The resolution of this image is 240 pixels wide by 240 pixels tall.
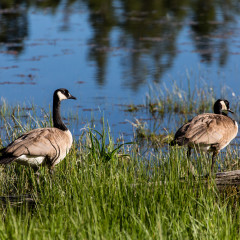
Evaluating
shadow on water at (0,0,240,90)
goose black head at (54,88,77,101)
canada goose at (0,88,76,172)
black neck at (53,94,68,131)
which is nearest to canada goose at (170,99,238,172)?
canada goose at (0,88,76,172)

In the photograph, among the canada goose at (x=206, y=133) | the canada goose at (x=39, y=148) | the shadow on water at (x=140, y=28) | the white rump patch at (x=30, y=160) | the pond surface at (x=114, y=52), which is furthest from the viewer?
the shadow on water at (x=140, y=28)

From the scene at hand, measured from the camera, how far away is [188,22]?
26.2m

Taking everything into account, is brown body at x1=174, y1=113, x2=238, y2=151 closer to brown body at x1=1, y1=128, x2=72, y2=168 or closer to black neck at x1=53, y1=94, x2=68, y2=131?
brown body at x1=1, y1=128, x2=72, y2=168

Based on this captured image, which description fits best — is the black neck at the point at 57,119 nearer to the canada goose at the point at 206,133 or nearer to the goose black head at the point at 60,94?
the goose black head at the point at 60,94

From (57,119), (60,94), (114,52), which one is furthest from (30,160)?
(114,52)

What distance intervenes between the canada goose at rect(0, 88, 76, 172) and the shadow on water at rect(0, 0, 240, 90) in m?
8.04

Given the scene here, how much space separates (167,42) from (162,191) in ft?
53.5

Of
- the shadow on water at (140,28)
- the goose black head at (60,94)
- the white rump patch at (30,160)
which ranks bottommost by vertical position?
the shadow on water at (140,28)

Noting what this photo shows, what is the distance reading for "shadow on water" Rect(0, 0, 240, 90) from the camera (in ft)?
61.7

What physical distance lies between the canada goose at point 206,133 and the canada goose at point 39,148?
1.55 metres

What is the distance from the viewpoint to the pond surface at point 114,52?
47.6ft

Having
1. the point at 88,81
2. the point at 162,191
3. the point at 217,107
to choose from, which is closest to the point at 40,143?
the point at 162,191

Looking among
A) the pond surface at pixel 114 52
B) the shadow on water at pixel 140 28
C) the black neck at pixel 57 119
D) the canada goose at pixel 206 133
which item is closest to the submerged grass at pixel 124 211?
the canada goose at pixel 206 133

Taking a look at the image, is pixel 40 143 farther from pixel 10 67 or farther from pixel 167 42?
pixel 167 42
